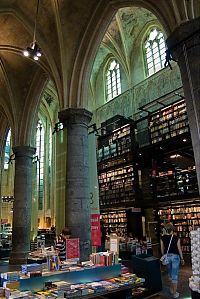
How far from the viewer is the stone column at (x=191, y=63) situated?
5406 mm

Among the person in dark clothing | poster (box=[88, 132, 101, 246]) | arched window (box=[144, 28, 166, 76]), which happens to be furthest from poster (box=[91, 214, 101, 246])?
arched window (box=[144, 28, 166, 76])

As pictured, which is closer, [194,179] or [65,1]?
[65,1]

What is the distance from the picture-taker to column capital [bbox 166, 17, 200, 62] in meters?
5.75

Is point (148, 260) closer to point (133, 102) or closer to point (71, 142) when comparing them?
point (71, 142)

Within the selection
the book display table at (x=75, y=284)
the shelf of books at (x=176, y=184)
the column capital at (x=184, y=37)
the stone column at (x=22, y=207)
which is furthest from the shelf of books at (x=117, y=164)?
the book display table at (x=75, y=284)

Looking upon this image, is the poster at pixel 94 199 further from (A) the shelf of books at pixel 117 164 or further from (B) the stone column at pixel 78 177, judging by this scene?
(A) the shelf of books at pixel 117 164

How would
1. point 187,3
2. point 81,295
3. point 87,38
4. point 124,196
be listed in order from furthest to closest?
point 124,196, point 87,38, point 187,3, point 81,295

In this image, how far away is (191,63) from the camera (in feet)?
18.6

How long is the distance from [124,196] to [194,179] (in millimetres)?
4587

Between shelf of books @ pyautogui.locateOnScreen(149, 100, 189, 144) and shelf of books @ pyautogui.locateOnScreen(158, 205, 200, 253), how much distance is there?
346 cm

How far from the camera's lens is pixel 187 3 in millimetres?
6125

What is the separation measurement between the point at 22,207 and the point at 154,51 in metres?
11.6

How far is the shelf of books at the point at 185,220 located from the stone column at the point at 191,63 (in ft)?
25.7

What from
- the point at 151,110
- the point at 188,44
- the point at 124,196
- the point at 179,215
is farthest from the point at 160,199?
the point at 188,44
